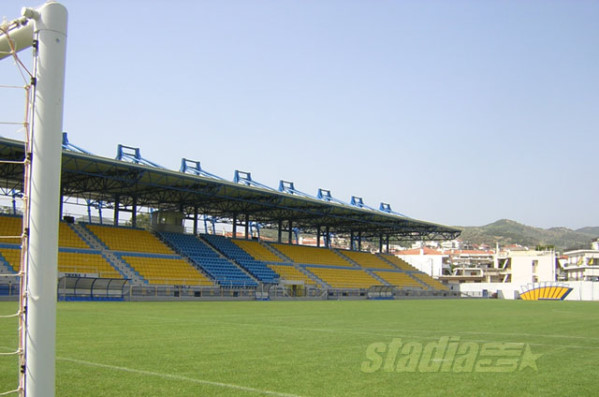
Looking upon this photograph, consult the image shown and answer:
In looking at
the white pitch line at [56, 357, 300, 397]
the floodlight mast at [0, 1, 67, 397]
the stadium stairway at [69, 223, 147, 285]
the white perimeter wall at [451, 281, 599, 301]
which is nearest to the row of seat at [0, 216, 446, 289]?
the stadium stairway at [69, 223, 147, 285]

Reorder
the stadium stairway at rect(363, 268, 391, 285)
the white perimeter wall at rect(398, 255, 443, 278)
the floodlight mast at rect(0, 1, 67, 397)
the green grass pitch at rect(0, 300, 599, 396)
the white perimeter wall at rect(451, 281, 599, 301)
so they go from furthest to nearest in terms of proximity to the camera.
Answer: the white perimeter wall at rect(398, 255, 443, 278), the white perimeter wall at rect(451, 281, 599, 301), the stadium stairway at rect(363, 268, 391, 285), the green grass pitch at rect(0, 300, 599, 396), the floodlight mast at rect(0, 1, 67, 397)

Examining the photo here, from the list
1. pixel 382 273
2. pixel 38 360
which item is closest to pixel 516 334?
pixel 38 360

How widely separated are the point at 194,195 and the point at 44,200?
144ft

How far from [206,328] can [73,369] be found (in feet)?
24.3

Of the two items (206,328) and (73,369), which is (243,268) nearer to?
(206,328)

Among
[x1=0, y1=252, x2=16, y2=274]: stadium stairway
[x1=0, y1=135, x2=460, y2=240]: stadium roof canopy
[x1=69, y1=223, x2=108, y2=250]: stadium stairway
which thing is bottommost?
[x1=0, y1=252, x2=16, y2=274]: stadium stairway

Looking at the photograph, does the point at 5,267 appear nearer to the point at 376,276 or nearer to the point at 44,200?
the point at 44,200

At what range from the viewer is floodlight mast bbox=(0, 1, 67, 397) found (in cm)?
403

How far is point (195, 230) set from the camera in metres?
51.8

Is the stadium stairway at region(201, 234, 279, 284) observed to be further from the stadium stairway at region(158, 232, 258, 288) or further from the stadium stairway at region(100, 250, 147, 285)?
the stadium stairway at region(100, 250, 147, 285)

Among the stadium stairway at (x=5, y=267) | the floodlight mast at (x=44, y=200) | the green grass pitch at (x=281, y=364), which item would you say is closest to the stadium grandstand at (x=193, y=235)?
the stadium stairway at (x=5, y=267)

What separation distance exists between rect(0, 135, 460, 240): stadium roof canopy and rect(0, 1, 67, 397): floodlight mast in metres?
29.7

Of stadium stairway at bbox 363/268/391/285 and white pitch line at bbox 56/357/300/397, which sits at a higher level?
white pitch line at bbox 56/357/300/397

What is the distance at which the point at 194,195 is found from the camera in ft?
155
